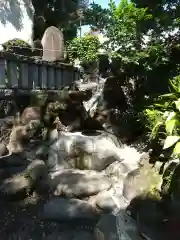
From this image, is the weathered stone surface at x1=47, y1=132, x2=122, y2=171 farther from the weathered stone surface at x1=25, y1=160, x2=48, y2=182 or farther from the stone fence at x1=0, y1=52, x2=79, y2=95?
the stone fence at x1=0, y1=52, x2=79, y2=95

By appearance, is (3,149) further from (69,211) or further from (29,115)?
(69,211)

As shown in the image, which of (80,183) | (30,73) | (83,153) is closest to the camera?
(80,183)

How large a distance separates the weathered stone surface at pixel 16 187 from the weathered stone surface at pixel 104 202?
138 cm

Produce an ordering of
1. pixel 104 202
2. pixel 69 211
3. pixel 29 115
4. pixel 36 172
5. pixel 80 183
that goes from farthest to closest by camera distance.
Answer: pixel 29 115 → pixel 36 172 → pixel 80 183 → pixel 104 202 → pixel 69 211

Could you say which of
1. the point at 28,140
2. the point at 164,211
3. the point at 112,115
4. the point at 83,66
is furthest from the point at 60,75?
the point at 164,211

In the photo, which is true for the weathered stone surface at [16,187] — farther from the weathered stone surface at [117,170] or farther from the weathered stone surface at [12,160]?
the weathered stone surface at [117,170]

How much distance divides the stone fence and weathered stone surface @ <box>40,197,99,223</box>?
163 inches

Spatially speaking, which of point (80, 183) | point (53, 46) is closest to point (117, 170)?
point (80, 183)

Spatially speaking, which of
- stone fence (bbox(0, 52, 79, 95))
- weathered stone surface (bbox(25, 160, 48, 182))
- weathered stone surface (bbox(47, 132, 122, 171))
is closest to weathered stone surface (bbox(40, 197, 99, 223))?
weathered stone surface (bbox(25, 160, 48, 182))

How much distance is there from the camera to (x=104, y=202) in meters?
6.07

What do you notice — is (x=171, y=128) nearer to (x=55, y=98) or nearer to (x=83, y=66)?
(x=55, y=98)

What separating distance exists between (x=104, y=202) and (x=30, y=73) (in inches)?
217

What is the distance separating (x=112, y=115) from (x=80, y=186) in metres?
3.87

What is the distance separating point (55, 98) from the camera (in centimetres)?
1035
